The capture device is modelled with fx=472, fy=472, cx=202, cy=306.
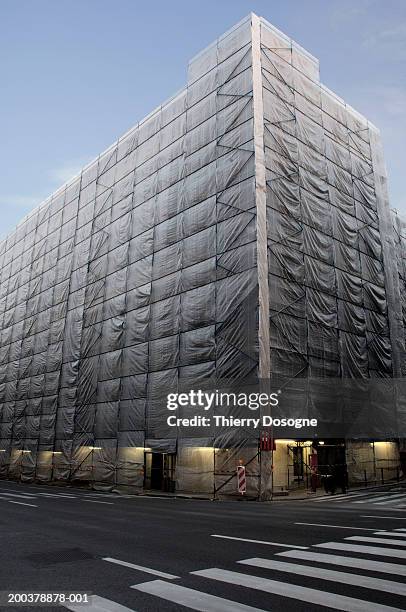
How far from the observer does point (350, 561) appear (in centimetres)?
693

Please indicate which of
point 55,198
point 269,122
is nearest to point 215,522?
point 269,122

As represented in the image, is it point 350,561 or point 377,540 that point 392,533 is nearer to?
point 377,540

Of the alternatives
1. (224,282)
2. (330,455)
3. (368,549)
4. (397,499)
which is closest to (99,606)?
(368,549)

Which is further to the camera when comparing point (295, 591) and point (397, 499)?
point (397, 499)

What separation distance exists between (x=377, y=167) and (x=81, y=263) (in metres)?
23.2

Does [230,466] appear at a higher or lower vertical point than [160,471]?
higher

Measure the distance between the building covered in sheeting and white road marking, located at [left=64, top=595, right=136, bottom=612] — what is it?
15.6 metres

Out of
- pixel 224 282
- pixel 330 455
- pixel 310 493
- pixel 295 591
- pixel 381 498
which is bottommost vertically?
pixel 310 493

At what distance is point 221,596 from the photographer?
17.6 feet

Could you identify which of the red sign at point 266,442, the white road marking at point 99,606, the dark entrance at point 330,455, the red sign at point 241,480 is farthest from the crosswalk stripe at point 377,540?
the dark entrance at point 330,455

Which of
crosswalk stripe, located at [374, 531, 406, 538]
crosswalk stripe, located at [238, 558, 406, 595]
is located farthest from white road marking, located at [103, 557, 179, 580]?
crosswalk stripe, located at [374, 531, 406, 538]

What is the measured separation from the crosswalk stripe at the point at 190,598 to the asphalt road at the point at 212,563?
0.5 inches

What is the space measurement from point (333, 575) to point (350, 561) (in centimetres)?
89

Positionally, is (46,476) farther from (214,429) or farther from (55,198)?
(55,198)
